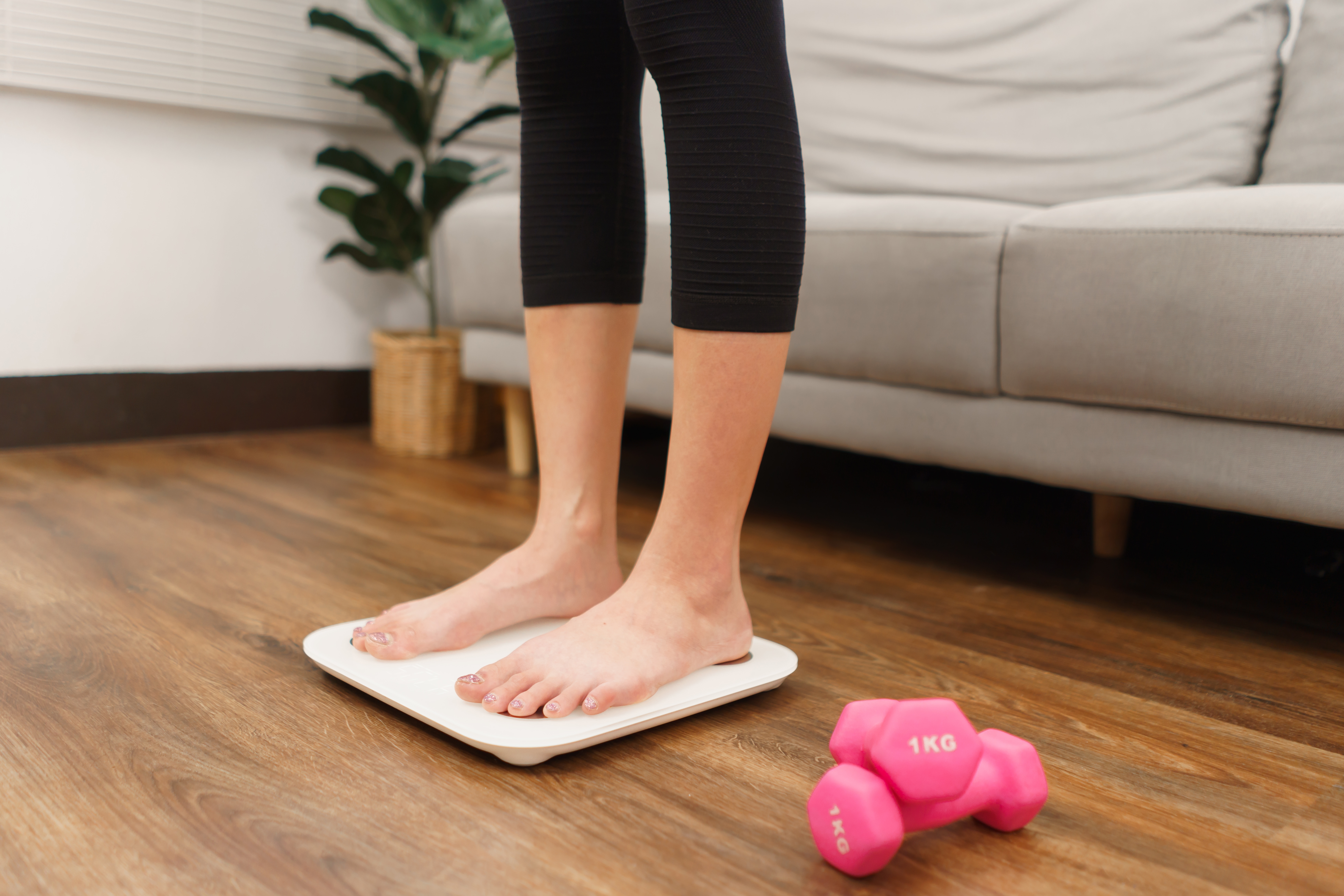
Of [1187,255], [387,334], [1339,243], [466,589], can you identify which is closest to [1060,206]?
[1187,255]

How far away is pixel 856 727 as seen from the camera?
1.82 feet

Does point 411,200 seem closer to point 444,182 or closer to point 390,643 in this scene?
point 444,182

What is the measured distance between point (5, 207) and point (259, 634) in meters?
1.28

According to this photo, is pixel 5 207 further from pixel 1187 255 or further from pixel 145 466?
pixel 1187 255

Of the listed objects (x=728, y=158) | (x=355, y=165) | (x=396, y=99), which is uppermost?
(x=396, y=99)

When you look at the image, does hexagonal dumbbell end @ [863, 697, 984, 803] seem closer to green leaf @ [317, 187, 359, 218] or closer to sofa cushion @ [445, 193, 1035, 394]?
sofa cushion @ [445, 193, 1035, 394]

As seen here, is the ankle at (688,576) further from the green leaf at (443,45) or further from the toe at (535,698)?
the green leaf at (443,45)

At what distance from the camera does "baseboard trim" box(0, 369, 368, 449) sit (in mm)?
1764

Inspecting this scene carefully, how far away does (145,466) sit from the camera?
1.67 m

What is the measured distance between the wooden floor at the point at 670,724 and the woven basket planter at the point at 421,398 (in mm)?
480

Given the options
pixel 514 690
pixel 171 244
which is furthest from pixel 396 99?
pixel 514 690

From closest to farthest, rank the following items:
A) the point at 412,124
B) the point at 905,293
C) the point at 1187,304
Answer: the point at 1187,304 → the point at 905,293 → the point at 412,124

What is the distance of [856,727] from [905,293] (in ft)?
2.31

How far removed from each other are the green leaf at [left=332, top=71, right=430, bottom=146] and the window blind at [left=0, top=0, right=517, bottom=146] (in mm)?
104
